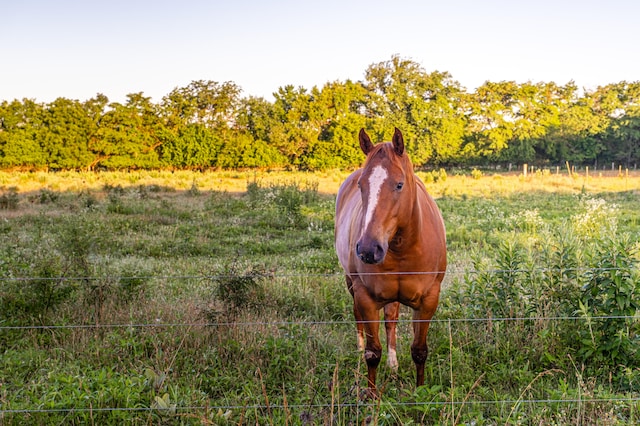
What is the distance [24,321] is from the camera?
203 inches

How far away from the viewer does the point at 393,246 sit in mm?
3758

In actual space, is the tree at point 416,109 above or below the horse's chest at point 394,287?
above

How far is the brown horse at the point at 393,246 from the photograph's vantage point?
10.7ft

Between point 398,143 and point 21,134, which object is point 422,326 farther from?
point 21,134

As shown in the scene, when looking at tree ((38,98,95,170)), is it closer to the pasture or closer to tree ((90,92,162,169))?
tree ((90,92,162,169))

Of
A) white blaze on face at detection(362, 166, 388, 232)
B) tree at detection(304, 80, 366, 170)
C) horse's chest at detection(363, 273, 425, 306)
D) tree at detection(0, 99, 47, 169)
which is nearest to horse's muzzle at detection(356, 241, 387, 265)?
white blaze on face at detection(362, 166, 388, 232)

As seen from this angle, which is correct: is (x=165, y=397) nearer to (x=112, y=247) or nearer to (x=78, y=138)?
(x=112, y=247)

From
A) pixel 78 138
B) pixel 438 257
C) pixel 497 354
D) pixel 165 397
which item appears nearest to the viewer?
pixel 165 397

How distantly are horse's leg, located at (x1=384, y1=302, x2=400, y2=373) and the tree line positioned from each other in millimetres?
45474

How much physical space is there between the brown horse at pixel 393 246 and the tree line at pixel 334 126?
46.1 m

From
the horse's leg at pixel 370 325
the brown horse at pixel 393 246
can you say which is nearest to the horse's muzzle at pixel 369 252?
the brown horse at pixel 393 246

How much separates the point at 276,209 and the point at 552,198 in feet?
40.5

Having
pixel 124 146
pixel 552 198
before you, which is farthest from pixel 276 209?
pixel 124 146

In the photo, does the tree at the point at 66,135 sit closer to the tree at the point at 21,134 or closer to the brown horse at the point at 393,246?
the tree at the point at 21,134
